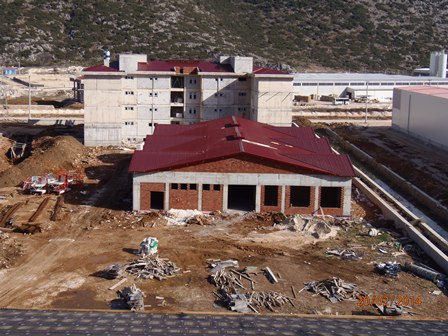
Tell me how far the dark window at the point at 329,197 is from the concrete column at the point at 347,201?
73 cm

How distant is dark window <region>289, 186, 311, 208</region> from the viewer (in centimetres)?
3619

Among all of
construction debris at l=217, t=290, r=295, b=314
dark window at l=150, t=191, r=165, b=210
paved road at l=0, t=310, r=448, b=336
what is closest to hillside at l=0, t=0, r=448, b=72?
dark window at l=150, t=191, r=165, b=210

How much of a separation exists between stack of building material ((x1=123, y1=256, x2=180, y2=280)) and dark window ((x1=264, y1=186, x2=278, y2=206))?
9.89 meters

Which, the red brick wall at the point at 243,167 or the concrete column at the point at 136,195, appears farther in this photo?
the concrete column at the point at 136,195

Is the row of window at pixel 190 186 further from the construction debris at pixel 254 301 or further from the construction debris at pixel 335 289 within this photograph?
the construction debris at pixel 254 301

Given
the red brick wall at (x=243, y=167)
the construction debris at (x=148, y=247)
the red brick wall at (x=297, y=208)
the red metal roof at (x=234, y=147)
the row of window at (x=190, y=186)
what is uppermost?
the red metal roof at (x=234, y=147)

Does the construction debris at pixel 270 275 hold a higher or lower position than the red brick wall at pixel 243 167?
lower

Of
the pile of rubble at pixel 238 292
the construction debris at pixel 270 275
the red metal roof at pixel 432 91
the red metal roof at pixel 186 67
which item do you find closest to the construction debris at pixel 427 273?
the construction debris at pixel 270 275

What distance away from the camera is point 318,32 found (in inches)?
5600

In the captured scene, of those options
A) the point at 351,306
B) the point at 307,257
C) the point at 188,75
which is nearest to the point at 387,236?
the point at 307,257

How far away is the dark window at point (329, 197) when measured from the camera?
119ft

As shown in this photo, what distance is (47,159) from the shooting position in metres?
44.8

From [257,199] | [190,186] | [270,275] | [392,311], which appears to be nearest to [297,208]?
[257,199]

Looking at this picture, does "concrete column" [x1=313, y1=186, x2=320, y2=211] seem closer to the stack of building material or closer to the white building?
the stack of building material
